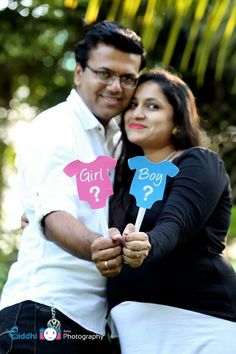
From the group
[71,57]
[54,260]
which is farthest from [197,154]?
[71,57]

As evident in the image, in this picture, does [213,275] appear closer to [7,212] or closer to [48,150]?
[48,150]

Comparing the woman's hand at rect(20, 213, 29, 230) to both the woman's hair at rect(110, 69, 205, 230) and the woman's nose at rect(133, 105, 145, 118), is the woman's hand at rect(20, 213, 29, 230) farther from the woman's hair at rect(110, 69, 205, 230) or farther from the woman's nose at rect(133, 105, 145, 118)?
the woman's nose at rect(133, 105, 145, 118)

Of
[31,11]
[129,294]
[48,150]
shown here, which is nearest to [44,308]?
[129,294]

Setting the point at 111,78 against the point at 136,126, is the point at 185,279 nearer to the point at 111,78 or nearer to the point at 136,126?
the point at 136,126

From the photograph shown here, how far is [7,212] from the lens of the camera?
7.80m

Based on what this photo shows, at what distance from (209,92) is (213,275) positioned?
12.9 ft

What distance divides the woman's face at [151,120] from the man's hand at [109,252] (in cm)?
83

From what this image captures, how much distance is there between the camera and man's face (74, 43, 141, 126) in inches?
111

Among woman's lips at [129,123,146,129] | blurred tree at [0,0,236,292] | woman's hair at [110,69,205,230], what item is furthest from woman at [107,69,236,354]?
blurred tree at [0,0,236,292]

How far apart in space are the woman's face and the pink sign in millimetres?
726

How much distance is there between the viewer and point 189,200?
2.24 meters

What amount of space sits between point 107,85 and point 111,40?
0.18 meters

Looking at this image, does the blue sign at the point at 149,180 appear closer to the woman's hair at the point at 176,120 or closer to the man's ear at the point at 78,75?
the woman's hair at the point at 176,120

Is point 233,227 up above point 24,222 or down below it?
below
